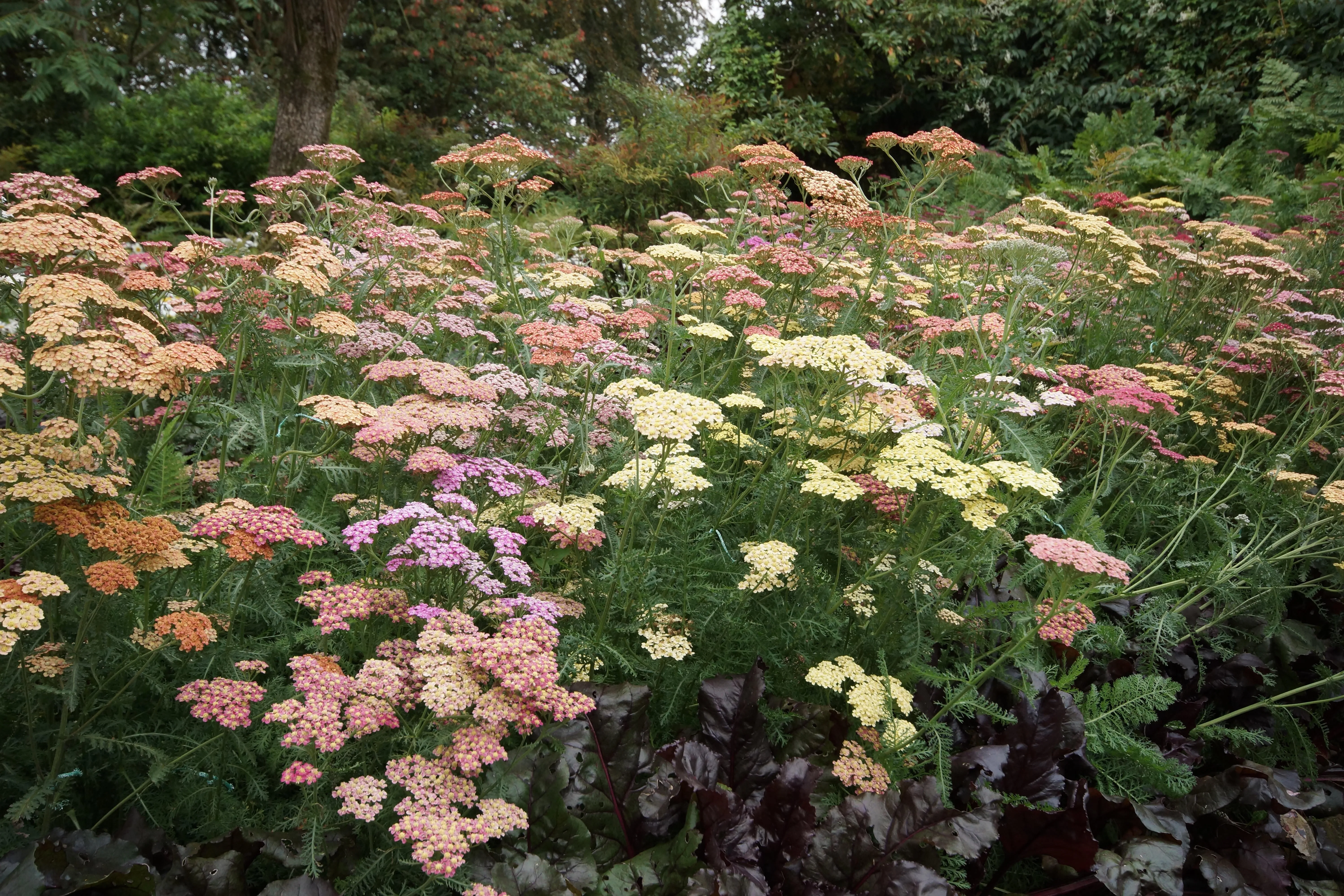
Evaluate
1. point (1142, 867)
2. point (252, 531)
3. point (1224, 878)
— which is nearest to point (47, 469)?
point (252, 531)

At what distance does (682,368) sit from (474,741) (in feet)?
6.83

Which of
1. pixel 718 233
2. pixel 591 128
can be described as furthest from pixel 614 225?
pixel 591 128

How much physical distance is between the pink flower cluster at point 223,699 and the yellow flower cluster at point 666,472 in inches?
38.5

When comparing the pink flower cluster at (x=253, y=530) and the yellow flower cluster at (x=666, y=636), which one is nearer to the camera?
the pink flower cluster at (x=253, y=530)

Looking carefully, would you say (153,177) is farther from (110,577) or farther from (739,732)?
(739,732)

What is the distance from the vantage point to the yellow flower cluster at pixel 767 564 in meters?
2.03

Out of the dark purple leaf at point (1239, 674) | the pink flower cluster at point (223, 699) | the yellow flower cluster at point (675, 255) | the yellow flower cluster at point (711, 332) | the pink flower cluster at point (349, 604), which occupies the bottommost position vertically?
the dark purple leaf at point (1239, 674)

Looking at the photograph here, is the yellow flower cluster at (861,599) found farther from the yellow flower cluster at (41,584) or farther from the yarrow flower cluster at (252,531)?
the yellow flower cluster at (41,584)

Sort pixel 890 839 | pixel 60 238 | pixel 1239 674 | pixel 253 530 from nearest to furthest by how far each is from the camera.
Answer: pixel 253 530, pixel 60 238, pixel 890 839, pixel 1239 674

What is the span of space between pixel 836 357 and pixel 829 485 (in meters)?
0.36

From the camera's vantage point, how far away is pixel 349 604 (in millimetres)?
1598

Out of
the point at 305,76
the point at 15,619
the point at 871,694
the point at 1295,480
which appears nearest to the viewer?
the point at 15,619

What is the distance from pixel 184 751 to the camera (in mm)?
1680

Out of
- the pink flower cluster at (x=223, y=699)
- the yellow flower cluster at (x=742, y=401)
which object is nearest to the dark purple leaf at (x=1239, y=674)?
the yellow flower cluster at (x=742, y=401)
